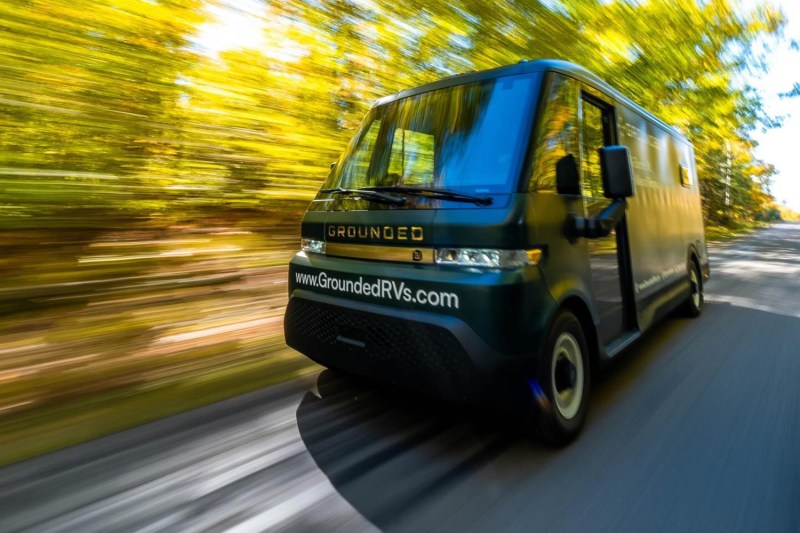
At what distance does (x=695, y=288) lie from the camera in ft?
19.9

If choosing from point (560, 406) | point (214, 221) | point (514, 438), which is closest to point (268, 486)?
point (514, 438)

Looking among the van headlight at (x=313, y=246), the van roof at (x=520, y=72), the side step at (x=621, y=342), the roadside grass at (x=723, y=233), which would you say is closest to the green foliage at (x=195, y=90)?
the van headlight at (x=313, y=246)

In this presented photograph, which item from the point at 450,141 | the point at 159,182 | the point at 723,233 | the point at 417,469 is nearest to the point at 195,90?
the point at 159,182

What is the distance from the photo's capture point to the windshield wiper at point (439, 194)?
258cm

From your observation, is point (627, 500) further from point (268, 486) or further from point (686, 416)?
point (268, 486)

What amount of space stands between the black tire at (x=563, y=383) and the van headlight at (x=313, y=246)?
1.51 metres

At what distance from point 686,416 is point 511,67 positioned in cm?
237

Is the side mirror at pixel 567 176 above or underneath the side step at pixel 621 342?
above

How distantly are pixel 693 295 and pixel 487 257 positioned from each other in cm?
461

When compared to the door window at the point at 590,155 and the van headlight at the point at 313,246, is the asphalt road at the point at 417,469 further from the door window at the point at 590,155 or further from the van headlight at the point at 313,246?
the door window at the point at 590,155

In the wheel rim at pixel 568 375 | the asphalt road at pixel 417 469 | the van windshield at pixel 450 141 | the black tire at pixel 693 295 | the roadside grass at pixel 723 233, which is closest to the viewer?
the asphalt road at pixel 417 469

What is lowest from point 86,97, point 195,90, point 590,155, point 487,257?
point 487,257

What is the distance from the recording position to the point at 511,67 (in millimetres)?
2951

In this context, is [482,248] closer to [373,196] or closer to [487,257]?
[487,257]
